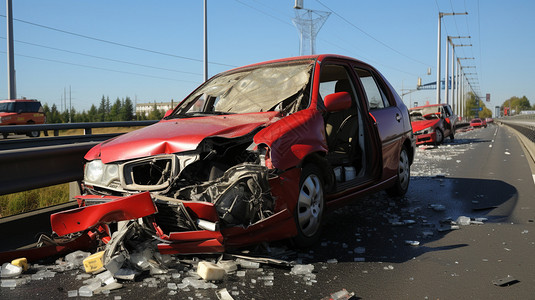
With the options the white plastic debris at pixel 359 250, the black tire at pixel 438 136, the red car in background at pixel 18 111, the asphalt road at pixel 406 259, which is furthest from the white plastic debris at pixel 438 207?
the red car in background at pixel 18 111

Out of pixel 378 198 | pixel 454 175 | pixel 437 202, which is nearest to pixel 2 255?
pixel 378 198

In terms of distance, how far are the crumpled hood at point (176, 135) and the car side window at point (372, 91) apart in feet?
6.80

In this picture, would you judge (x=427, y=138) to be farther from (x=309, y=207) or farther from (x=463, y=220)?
(x=309, y=207)

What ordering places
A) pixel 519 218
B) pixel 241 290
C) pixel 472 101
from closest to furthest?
pixel 241 290 < pixel 519 218 < pixel 472 101

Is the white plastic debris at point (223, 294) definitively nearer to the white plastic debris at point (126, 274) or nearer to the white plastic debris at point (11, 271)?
the white plastic debris at point (126, 274)

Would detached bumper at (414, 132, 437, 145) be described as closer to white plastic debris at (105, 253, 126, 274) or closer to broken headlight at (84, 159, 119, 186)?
broken headlight at (84, 159, 119, 186)

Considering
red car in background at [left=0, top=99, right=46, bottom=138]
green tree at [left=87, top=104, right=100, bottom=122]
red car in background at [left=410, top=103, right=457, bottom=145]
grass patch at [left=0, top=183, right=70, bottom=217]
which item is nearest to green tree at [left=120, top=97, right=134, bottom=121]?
green tree at [left=87, top=104, right=100, bottom=122]

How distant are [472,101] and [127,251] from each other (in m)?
184

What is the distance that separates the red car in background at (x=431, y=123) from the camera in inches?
726

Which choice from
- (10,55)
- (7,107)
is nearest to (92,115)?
(7,107)

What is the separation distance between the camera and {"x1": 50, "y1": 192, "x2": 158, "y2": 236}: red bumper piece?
3.19 meters

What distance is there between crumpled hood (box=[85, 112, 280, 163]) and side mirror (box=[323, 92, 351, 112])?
587 mm

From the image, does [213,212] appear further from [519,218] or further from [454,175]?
[454,175]

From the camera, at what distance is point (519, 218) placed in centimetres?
536
